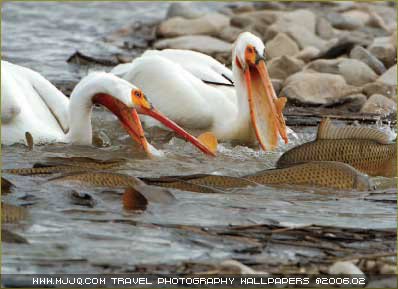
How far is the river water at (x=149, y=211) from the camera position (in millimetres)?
4746

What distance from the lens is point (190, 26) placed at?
13719 mm

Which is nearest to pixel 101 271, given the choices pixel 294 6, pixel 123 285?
pixel 123 285

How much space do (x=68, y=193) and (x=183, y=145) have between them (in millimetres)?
2177

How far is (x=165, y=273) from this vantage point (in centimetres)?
455

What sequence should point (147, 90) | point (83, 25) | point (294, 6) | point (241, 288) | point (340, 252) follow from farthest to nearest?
point (294, 6)
point (83, 25)
point (147, 90)
point (340, 252)
point (241, 288)

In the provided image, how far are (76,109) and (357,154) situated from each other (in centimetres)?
199

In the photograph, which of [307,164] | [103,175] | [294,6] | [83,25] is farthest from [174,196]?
[294,6]

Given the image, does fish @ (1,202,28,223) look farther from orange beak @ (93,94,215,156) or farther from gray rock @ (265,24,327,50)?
gray rock @ (265,24,327,50)

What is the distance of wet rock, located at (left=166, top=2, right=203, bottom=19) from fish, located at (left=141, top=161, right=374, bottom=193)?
27.9 feet

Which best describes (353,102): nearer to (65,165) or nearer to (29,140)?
(29,140)

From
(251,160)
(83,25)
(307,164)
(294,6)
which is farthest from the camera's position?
(294,6)

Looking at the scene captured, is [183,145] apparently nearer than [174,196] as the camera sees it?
No

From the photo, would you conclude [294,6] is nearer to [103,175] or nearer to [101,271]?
[103,175]

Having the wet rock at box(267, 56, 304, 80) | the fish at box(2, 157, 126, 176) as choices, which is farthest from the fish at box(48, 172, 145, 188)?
the wet rock at box(267, 56, 304, 80)
